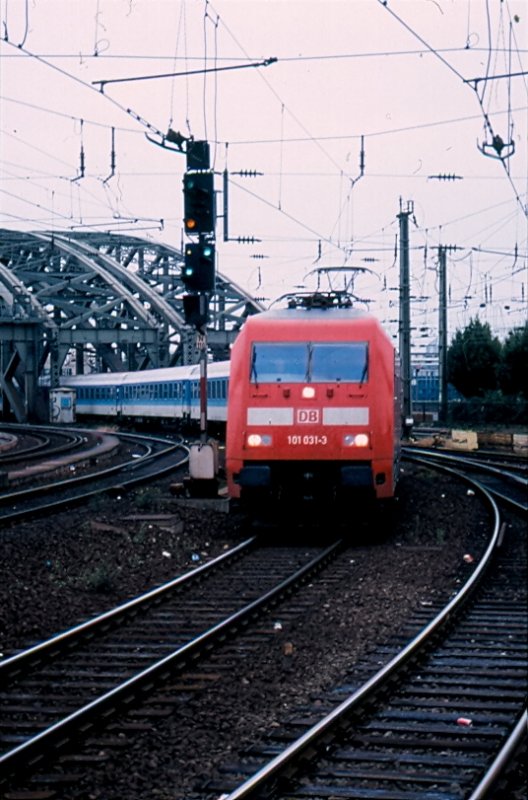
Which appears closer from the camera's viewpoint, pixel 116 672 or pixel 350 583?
pixel 116 672

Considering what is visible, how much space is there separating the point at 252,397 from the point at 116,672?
6.15 m

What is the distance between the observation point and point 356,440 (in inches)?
526

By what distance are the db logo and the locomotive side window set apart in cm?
37

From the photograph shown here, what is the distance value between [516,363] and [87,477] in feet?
101

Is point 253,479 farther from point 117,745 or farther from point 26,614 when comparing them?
point 117,745

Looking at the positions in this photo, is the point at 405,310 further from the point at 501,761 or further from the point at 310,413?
the point at 501,761

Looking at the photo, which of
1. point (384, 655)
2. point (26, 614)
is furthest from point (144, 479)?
point (384, 655)

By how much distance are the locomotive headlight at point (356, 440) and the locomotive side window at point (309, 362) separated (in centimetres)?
68

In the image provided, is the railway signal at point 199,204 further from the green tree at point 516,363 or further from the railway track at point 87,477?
the green tree at point 516,363

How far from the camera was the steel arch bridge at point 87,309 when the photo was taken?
57438 millimetres

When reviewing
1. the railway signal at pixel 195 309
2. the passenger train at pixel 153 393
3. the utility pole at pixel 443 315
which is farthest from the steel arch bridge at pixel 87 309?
the railway signal at pixel 195 309

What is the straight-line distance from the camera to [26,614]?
9.32 metres

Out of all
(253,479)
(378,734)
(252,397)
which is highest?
(252,397)

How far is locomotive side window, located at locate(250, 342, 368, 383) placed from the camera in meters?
13.6
